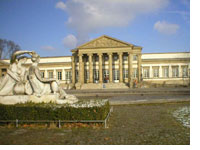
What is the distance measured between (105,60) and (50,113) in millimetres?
42527

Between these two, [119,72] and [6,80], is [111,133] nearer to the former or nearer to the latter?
[6,80]

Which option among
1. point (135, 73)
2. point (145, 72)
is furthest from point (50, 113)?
point (145, 72)

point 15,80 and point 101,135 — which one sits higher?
point 15,80

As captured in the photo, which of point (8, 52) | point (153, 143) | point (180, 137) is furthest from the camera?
point (8, 52)

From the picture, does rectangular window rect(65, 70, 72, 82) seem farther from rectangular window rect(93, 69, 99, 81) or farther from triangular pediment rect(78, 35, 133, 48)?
triangular pediment rect(78, 35, 133, 48)

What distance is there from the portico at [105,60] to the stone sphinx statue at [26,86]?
3339 cm

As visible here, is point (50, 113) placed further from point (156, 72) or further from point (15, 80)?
point (156, 72)

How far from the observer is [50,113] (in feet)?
21.1

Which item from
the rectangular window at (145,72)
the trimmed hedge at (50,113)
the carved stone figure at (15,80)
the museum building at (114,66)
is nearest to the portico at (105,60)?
the museum building at (114,66)

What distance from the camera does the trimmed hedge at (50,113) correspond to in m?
6.39

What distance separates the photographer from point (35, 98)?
7.71 m

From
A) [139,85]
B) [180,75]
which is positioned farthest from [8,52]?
[180,75]

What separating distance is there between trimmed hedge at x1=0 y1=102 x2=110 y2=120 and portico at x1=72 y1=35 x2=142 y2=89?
A: 113ft
